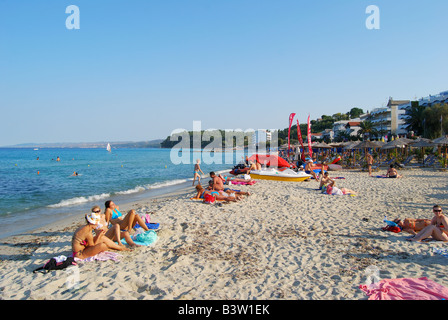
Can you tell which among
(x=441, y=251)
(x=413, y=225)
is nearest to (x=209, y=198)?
(x=413, y=225)

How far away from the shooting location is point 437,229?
560 centimetres

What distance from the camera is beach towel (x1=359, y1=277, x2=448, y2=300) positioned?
3438 mm

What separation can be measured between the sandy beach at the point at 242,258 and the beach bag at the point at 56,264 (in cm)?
15

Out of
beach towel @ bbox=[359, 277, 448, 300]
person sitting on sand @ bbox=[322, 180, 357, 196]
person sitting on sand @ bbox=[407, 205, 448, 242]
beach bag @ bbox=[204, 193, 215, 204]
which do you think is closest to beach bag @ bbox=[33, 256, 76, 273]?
beach towel @ bbox=[359, 277, 448, 300]

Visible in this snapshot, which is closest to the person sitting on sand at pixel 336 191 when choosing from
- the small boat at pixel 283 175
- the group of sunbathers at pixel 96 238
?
the small boat at pixel 283 175

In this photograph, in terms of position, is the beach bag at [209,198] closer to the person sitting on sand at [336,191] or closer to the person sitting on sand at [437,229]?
the person sitting on sand at [336,191]

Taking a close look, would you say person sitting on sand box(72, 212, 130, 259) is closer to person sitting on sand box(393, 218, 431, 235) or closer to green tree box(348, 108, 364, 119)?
person sitting on sand box(393, 218, 431, 235)

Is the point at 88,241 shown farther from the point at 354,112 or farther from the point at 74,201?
the point at 354,112

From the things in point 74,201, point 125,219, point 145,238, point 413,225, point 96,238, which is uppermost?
point 125,219

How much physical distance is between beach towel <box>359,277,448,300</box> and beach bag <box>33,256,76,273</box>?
4.42m

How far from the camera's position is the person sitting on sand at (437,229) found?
18.2 ft

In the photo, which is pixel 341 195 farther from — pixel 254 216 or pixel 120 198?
pixel 120 198

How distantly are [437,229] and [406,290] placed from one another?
275 cm
